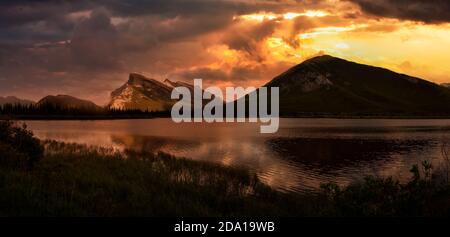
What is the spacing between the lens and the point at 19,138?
28.4 metres

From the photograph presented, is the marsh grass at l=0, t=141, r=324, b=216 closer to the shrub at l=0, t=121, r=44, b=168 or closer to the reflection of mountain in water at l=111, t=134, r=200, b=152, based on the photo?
the shrub at l=0, t=121, r=44, b=168

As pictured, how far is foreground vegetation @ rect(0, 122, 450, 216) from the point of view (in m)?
17.6

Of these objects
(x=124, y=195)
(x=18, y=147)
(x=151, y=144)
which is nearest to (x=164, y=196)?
(x=124, y=195)

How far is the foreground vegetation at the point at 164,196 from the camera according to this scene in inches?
695

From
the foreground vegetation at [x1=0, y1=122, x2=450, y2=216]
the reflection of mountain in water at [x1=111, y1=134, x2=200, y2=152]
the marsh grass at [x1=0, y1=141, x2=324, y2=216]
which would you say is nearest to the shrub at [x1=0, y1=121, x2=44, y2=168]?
the foreground vegetation at [x1=0, y1=122, x2=450, y2=216]

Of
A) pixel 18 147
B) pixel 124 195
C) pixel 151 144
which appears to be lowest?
pixel 124 195

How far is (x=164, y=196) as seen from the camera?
70.5 ft

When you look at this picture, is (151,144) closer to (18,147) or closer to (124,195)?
(18,147)

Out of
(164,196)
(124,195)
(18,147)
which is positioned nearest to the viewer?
(164,196)

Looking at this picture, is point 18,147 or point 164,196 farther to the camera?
point 18,147
